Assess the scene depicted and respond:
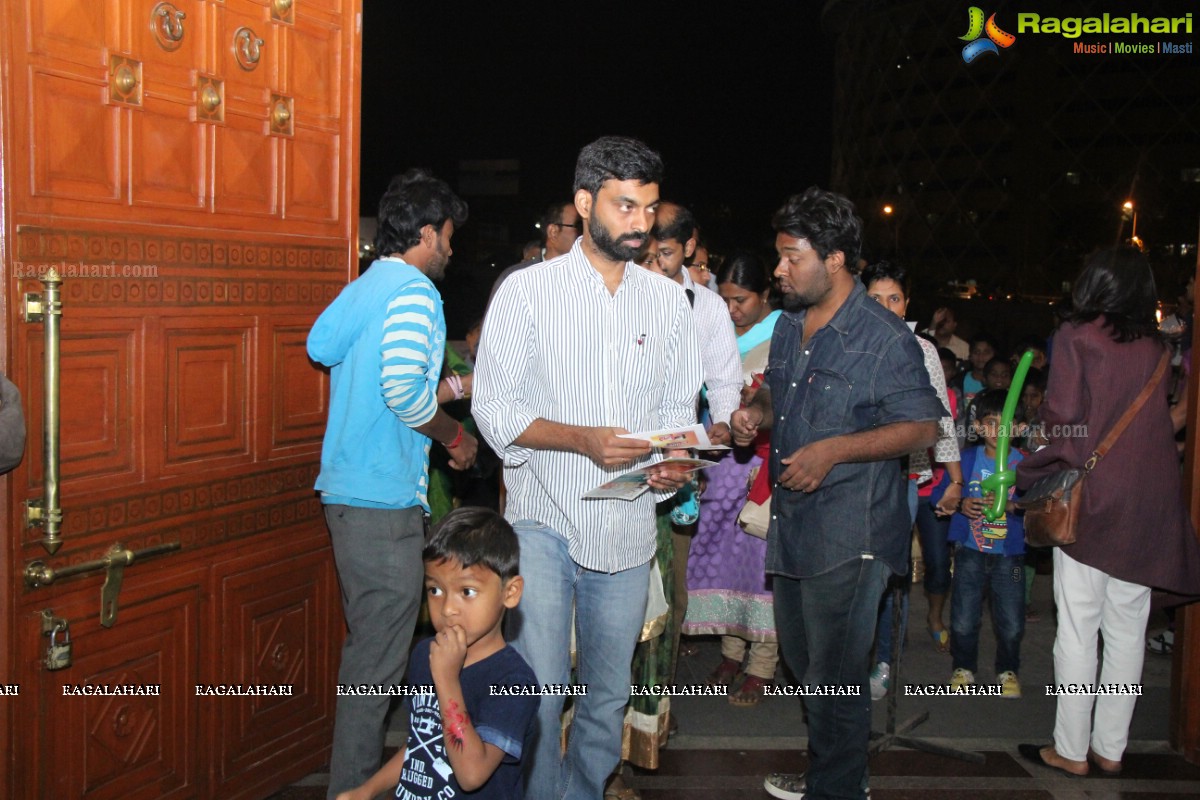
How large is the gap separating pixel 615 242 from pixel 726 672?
2.65 metres

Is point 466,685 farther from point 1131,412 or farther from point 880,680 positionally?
point 880,680

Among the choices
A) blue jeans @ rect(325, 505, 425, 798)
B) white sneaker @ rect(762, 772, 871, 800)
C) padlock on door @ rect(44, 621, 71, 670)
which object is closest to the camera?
padlock on door @ rect(44, 621, 71, 670)

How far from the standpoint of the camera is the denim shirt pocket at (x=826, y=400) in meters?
3.05

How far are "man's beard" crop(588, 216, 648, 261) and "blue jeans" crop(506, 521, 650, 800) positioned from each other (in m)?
0.76

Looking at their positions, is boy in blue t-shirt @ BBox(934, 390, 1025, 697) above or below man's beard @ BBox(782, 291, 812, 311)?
below

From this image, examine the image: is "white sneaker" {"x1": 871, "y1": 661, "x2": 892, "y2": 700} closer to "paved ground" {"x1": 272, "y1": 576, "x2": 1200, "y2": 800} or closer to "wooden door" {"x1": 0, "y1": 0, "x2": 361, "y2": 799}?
"paved ground" {"x1": 272, "y1": 576, "x2": 1200, "y2": 800}

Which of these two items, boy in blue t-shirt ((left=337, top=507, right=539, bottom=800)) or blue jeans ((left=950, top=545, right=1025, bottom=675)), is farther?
blue jeans ((left=950, top=545, right=1025, bottom=675))

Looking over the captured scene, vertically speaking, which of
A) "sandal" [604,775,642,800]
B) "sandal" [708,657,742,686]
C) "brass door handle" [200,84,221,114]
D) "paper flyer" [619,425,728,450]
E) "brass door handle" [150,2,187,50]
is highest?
"brass door handle" [150,2,187,50]

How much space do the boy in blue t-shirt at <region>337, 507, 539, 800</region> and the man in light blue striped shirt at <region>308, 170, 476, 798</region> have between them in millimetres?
908

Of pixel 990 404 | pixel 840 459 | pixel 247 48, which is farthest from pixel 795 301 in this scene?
pixel 990 404

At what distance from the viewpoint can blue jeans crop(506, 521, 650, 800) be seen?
2762 mm

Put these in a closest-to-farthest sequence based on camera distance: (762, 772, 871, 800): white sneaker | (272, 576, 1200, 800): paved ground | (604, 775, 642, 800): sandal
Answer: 1. (604, 775, 642, 800): sandal
2. (762, 772, 871, 800): white sneaker
3. (272, 576, 1200, 800): paved ground

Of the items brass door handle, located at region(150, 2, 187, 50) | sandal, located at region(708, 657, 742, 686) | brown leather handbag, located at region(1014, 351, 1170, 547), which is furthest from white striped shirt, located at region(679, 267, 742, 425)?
brass door handle, located at region(150, 2, 187, 50)

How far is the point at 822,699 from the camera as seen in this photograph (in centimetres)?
313
